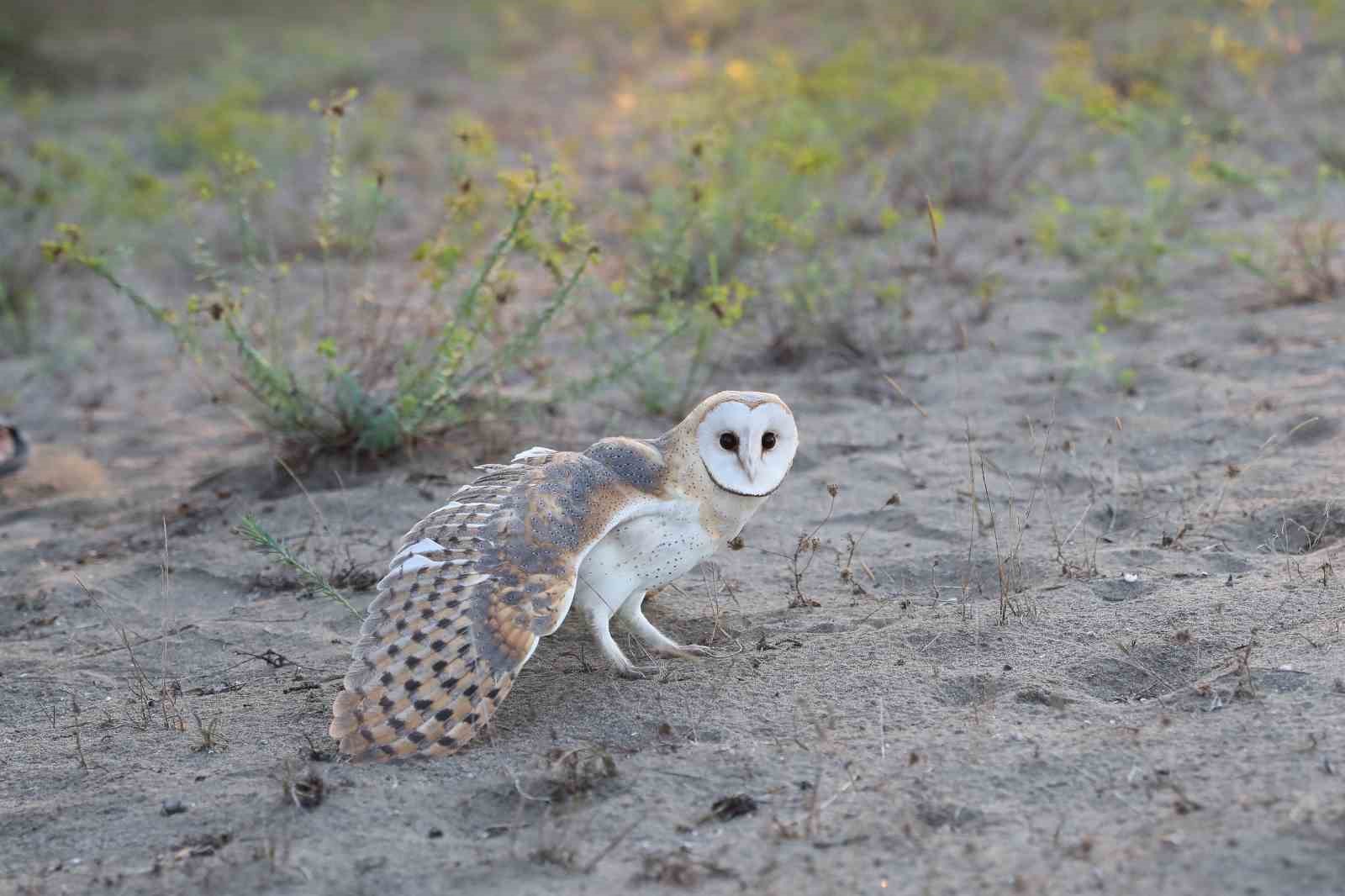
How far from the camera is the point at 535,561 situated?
9.96ft

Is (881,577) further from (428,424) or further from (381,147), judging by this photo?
(381,147)

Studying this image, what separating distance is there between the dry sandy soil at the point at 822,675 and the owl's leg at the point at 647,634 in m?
0.04

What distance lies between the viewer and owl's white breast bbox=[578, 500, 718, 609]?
3.21m

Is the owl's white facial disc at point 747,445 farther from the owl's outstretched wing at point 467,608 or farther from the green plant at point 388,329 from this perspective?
the green plant at point 388,329

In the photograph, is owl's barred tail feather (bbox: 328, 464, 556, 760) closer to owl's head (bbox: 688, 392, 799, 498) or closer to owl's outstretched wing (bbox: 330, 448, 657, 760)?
owl's outstretched wing (bbox: 330, 448, 657, 760)

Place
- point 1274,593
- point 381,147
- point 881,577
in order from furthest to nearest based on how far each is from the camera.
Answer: point 381,147 < point 881,577 < point 1274,593

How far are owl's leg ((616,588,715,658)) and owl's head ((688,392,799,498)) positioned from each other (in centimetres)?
38

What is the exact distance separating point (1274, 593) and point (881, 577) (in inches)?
38.2

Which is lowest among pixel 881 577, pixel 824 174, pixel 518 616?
pixel 881 577

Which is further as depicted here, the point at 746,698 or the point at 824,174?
the point at 824,174

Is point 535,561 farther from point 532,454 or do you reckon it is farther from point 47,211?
point 47,211

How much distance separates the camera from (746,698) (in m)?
3.16

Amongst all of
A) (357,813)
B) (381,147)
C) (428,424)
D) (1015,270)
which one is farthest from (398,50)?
(357,813)

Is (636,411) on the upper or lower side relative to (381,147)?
lower
